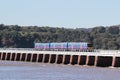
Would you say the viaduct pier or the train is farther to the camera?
the train

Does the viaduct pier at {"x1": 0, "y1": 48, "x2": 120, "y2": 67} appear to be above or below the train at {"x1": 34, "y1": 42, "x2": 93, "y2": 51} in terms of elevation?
below

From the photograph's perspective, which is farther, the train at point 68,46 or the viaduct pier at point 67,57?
the train at point 68,46

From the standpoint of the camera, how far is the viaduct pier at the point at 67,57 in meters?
108

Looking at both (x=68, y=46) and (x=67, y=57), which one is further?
(x=68, y=46)

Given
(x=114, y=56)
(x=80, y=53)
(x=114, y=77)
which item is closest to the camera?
(x=114, y=77)

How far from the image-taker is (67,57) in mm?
128000

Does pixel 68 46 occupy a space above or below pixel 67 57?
above

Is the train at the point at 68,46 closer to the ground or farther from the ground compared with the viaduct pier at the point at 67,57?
farther from the ground

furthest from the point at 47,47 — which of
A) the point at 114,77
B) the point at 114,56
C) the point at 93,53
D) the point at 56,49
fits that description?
the point at 114,77

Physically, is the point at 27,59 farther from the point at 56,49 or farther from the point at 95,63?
the point at 95,63

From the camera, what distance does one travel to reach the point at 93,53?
114 meters

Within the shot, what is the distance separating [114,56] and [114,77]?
25194mm

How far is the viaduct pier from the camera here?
108m

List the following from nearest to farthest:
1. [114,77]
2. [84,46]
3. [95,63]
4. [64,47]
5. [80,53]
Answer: [114,77]
[95,63]
[80,53]
[84,46]
[64,47]
